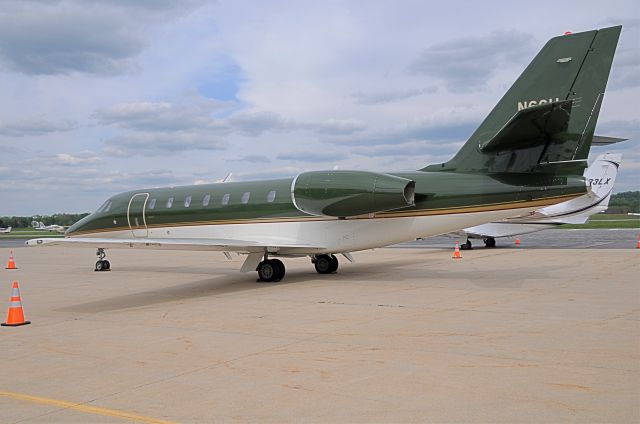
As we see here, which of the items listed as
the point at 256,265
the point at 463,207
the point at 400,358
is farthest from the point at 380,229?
the point at 400,358

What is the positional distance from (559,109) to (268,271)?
7.98 meters

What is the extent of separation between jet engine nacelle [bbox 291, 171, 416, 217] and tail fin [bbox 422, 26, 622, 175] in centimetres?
225

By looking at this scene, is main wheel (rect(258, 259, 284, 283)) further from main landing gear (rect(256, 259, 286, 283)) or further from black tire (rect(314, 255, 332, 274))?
black tire (rect(314, 255, 332, 274))

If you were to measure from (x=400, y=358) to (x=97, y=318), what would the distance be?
610 cm

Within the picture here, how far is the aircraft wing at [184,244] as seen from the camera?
11742 millimetres

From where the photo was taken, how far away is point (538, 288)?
1217cm

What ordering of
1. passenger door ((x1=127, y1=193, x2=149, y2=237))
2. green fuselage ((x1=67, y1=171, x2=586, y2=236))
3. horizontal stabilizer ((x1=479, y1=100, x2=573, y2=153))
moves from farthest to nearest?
1. passenger door ((x1=127, y1=193, x2=149, y2=237))
2. green fuselage ((x1=67, y1=171, x2=586, y2=236))
3. horizontal stabilizer ((x1=479, y1=100, x2=573, y2=153))

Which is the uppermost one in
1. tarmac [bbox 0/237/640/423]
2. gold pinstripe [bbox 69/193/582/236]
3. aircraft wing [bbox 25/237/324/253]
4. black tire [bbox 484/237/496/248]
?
gold pinstripe [bbox 69/193/582/236]

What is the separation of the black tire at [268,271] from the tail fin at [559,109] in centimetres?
607

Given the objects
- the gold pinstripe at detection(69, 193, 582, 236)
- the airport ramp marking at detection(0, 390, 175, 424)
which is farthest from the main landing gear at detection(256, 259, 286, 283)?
the airport ramp marking at detection(0, 390, 175, 424)

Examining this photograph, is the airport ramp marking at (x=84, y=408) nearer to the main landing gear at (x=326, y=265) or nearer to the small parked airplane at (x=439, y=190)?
the small parked airplane at (x=439, y=190)

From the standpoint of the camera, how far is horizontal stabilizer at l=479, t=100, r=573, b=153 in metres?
11.5

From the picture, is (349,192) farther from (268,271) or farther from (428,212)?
(268,271)

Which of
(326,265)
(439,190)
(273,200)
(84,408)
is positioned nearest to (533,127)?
(439,190)
